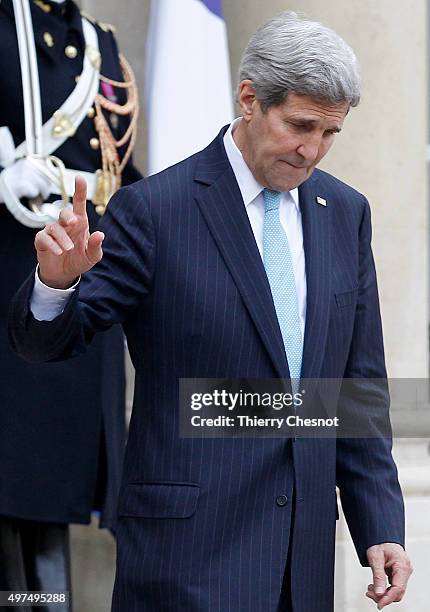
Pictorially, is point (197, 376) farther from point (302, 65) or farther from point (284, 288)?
point (302, 65)

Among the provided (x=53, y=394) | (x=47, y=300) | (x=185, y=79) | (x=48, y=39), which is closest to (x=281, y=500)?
(x=47, y=300)

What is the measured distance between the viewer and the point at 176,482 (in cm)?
262

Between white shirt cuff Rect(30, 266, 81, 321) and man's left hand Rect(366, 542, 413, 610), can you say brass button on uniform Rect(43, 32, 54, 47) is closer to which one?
white shirt cuff Rect(30, 266, 81, 321)

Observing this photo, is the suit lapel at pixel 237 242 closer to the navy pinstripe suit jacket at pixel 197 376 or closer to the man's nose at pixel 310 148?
the navy pinstripe suit jacket at pixel 197 376

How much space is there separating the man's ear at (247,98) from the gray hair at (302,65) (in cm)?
2

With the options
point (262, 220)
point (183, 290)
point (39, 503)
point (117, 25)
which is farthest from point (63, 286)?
point (117, 25)

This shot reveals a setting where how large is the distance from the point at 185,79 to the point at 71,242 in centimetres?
207

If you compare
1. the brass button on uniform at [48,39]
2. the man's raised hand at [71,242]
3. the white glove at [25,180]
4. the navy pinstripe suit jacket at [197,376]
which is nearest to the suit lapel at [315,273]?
the navy pinstripe suit jacket at [197,376]

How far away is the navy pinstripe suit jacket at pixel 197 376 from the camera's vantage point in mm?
2607

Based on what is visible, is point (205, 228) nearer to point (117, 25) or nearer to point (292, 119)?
point (292, 119)

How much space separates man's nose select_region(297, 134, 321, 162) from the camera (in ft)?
8.64

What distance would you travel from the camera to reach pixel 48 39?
12.7ft

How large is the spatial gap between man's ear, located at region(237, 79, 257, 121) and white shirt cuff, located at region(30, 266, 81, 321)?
508 millimetres

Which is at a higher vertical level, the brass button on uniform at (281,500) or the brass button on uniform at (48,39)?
the brass button on uniform at (48,39)
